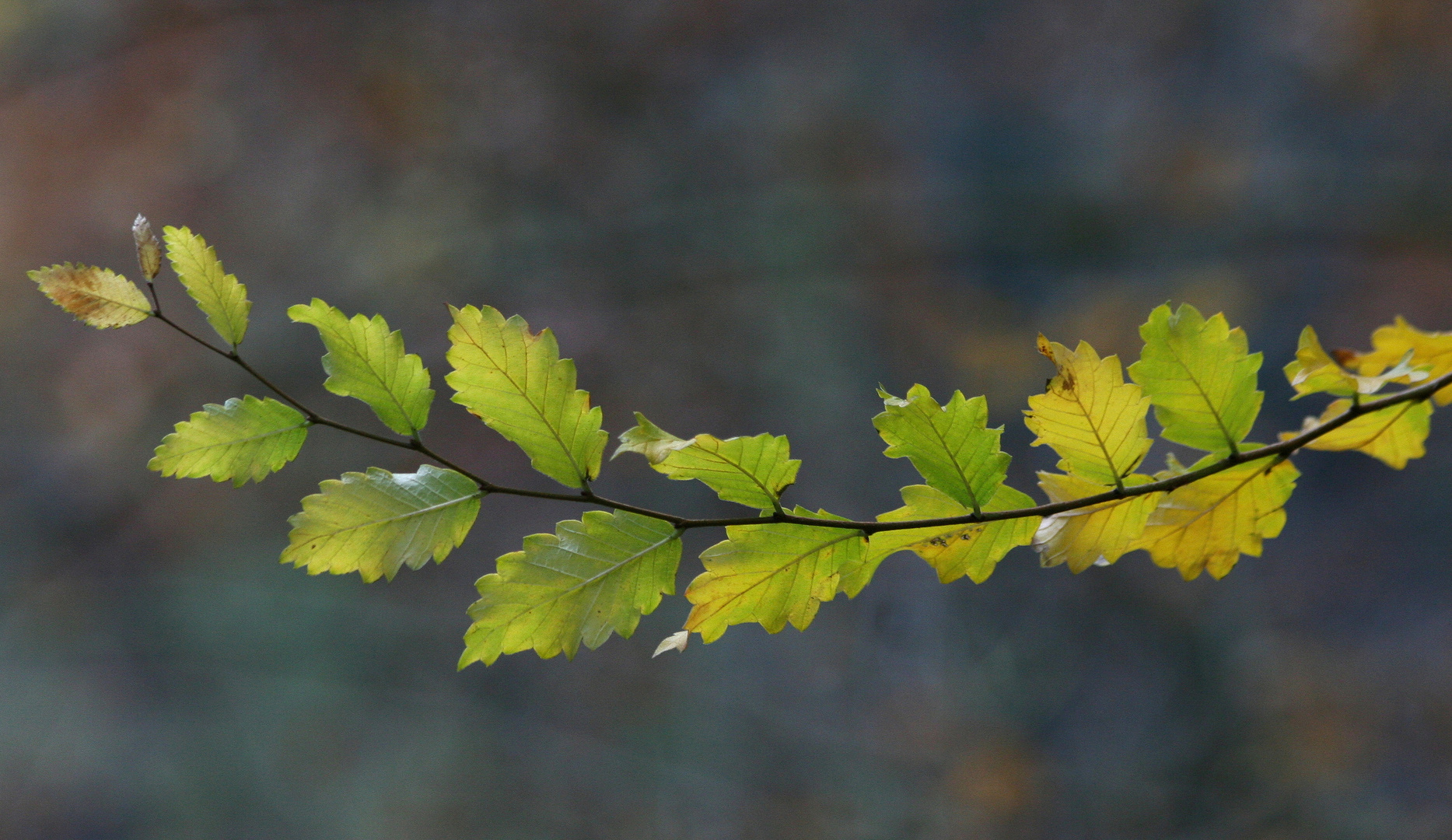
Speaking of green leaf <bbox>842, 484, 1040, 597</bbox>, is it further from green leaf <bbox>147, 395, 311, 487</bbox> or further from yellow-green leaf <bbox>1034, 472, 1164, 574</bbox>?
green leaf <bbox>147, 395, 311, 487</bbox>

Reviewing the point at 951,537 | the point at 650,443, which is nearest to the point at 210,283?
the point at 650,443

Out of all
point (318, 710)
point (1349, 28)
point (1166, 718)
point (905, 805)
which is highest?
point (1349, 28)

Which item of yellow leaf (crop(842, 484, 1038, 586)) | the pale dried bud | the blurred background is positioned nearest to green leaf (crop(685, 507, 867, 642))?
yellow leaf (crop(842, 484, 1038, 586))

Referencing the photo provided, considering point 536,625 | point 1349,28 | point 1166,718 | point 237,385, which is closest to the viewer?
point 536,625

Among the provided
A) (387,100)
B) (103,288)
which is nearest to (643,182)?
(387,100)

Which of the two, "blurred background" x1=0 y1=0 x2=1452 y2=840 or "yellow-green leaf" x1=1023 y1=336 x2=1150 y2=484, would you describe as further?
"blurred background" x1=0 y1=0 x2=1452 y2=840

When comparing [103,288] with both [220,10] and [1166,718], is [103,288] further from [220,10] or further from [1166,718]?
[220,10]
